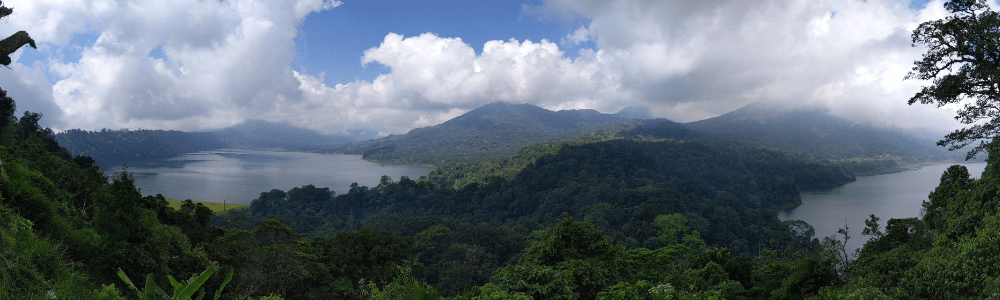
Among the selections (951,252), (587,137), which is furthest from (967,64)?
(587,137)

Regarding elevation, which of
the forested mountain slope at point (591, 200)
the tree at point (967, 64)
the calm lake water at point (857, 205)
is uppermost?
the tree at point (967, 64)

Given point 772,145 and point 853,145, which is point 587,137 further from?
point 853,145

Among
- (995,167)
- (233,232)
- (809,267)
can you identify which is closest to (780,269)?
(809,267)

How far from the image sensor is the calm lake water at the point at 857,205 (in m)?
42.7

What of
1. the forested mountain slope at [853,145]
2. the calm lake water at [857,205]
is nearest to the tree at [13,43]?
the calm lake water at [857,205]

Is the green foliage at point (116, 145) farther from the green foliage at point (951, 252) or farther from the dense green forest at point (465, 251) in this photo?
the green foliage at point (951, 252)

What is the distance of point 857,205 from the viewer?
174 ft

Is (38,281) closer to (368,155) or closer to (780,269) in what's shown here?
(780,269)

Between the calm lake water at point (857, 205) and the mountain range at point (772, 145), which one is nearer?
the calm lake water at point (857, 205)

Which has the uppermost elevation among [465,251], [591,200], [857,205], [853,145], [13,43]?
[13,43]

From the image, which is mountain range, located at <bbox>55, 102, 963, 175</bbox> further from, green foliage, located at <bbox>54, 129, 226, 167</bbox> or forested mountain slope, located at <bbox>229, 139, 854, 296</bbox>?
forested mountain slope, located at <bbox>229, 139, 854, 296</bbox>

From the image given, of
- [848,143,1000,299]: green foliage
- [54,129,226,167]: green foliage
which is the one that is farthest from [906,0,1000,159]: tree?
[54,129,226,167]: green foliage

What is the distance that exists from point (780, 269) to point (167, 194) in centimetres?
7280

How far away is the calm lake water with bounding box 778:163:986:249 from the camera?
140 ft
